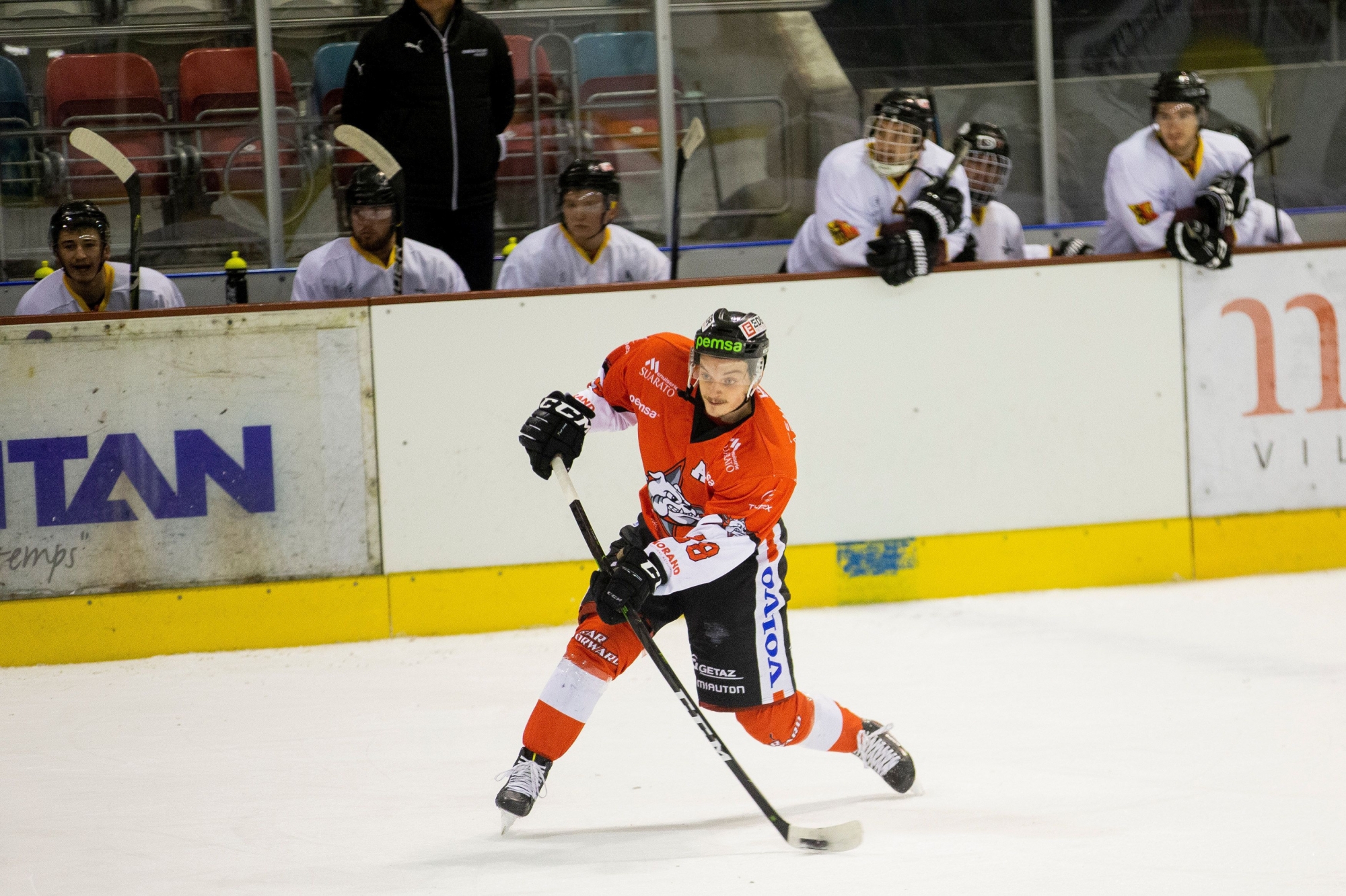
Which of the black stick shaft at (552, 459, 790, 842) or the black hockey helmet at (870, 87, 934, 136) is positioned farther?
the black hockey helmet at (870, 87, 934, 136)

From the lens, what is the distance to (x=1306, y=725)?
3.09 meters

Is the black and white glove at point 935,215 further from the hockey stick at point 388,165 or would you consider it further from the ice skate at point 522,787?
the ice skate at point 522,787

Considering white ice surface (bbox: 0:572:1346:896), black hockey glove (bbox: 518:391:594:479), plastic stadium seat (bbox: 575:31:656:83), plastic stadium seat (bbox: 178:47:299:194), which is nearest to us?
white ice surface (bbox: 0:572:1346:896)

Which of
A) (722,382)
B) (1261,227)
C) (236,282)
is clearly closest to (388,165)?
(236,282)

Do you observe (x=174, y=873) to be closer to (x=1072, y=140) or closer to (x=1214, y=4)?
(x=1072, y=140)

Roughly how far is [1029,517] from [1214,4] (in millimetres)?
2698

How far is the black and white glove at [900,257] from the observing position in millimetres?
4312

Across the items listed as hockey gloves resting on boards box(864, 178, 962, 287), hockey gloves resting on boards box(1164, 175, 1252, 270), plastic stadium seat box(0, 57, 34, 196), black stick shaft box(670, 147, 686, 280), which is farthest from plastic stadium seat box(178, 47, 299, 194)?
hockey gloves resting on boards box(1164, 175, 1252, 270)

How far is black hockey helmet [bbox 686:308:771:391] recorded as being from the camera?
96.6 inches

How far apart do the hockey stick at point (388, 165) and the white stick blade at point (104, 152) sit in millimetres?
711

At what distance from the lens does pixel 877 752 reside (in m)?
2.75

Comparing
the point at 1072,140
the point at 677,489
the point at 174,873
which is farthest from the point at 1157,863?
the point at 1072,140

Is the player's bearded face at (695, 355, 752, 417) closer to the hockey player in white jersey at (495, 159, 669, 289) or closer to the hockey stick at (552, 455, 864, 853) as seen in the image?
the hockey stick at (552, 455, 864, 853)

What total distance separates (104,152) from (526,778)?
111 inches
